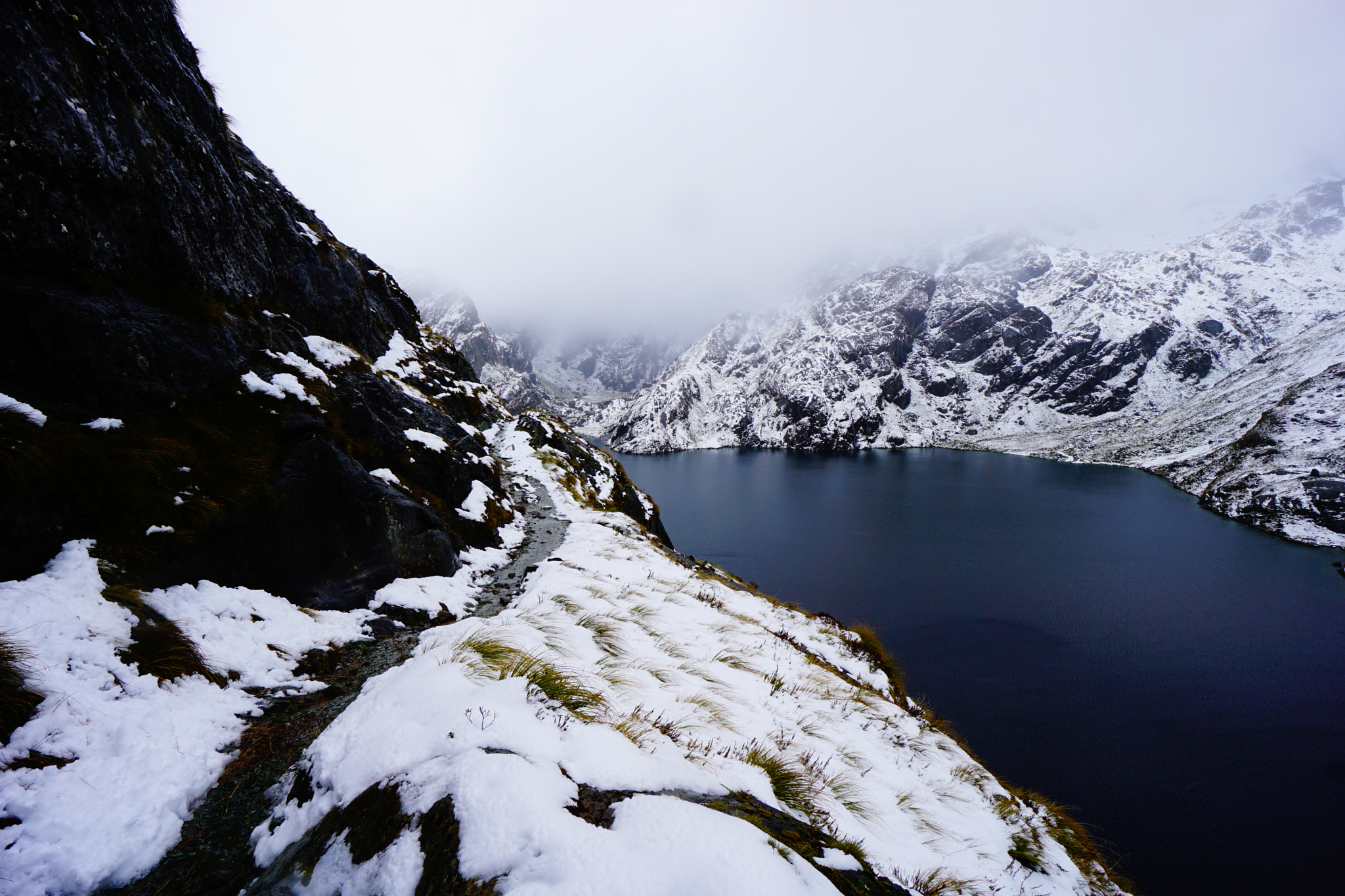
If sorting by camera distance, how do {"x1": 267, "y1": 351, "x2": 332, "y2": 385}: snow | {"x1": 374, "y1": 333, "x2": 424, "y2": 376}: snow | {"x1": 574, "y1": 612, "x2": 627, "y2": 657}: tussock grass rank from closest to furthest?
{"x1": 574, "y1": 612, "x2": 627, "y2": 657}: tussock grass → {"x1": 267, "y1": 351, "x2": 332, "y2": 385}: snow → {"x1": 374, "y1": 333, "x2": 424, "y2": 376}: snow

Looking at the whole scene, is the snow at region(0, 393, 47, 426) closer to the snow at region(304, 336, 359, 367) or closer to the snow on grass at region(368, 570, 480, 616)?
the snow on grass at region(368, 570, 480, 616)

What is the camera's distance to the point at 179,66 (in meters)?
9.91

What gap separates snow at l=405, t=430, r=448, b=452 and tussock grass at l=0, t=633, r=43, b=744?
1103 cm

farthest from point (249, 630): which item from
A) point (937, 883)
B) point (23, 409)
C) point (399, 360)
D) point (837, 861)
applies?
point (399, 360)

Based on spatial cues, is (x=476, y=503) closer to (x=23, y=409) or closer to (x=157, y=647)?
(x=23, y=409)

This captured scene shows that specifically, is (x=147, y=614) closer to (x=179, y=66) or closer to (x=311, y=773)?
(x=311, y=773)

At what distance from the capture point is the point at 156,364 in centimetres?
729

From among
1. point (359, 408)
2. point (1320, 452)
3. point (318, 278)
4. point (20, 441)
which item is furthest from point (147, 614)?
point (1320, 452)

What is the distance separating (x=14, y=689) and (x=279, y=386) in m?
7.26

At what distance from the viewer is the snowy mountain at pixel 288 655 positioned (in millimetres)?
2854

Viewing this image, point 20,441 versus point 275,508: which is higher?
point 20,441

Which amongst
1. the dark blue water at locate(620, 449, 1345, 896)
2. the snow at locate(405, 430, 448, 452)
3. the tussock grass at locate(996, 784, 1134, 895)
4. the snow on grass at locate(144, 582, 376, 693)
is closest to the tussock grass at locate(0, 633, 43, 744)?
the snow on grass at locate(144, 582, 376, 693)

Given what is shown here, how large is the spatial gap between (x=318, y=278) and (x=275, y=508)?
1694 centimetres

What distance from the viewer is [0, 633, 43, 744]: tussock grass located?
3.29 metres
